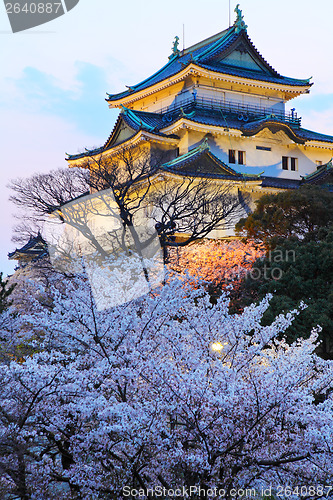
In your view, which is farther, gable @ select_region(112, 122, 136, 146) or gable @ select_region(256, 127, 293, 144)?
gable @ select_region(256, 127, 293, 144)

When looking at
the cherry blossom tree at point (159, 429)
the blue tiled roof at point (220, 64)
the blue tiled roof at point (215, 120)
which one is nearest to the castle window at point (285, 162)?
the blue tiled roof at point (215, 120)

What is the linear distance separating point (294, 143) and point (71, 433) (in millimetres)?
29965

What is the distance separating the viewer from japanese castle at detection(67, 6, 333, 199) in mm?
31391

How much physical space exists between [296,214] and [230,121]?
13898 millimetres

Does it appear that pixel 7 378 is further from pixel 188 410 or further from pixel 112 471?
pixel 188 410

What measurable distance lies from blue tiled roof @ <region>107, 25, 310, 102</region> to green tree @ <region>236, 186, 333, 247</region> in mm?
13746

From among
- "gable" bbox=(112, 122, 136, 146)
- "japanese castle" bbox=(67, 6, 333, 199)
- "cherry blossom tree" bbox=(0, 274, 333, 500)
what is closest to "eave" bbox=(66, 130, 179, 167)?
"japanese castle" bbox=(67, 6, 333, 199)

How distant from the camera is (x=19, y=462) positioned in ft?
21.3

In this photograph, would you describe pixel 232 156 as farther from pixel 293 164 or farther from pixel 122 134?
pixel 122 134

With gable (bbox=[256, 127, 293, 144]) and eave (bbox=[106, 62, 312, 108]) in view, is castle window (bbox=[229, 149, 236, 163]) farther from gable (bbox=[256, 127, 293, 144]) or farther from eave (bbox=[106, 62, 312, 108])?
eave (bbox=[106, 62, 312, 108])

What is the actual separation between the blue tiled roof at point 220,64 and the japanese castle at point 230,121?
0.19 ft

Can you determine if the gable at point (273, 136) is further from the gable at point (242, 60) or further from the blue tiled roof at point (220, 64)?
the gable at point (242, 60)

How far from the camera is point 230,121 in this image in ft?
110

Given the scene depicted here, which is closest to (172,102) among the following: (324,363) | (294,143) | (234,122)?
(234,122)
